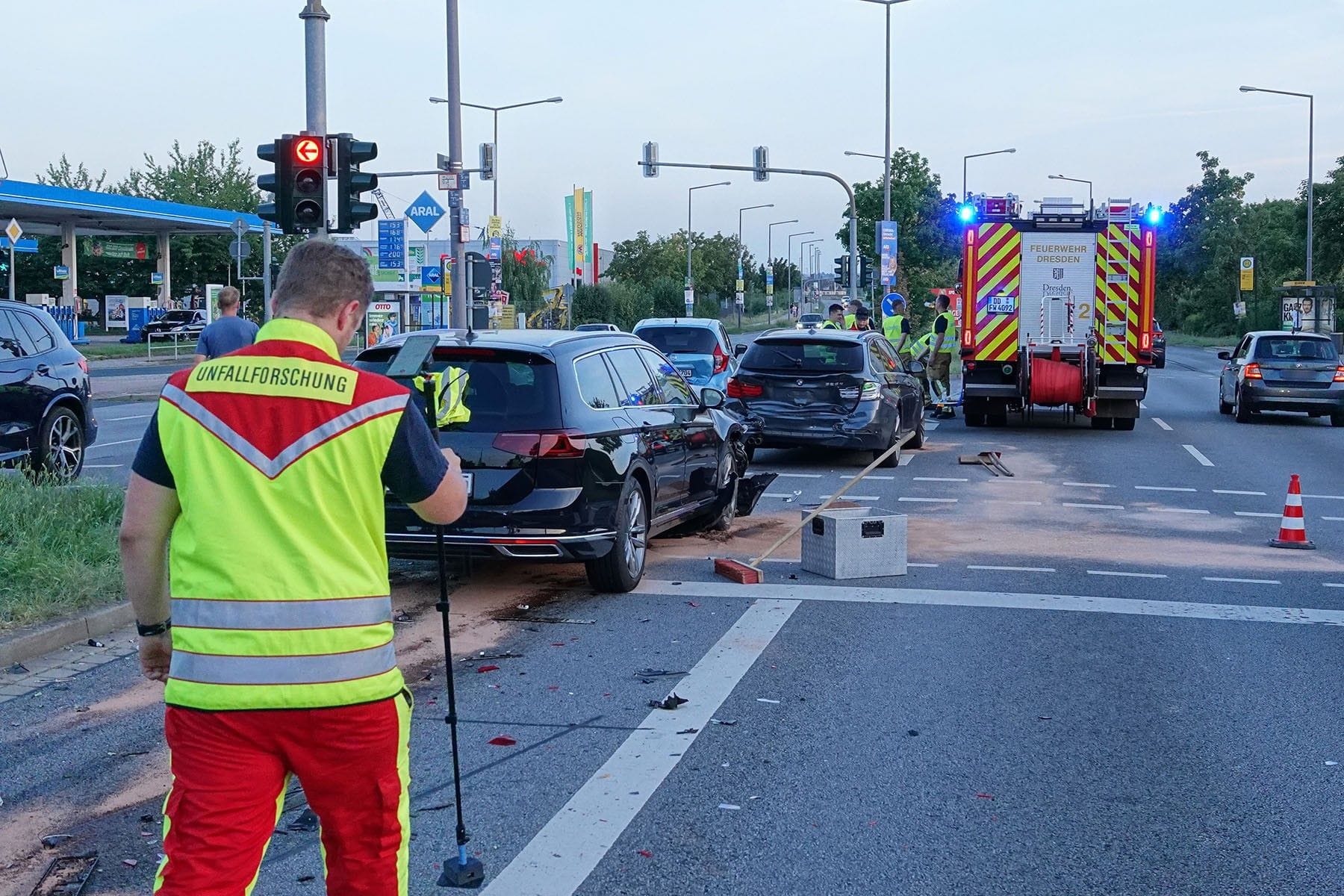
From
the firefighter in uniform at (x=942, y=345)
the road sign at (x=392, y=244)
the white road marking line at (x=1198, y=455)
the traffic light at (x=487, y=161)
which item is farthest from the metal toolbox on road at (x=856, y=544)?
the traffic light at (x=487, y=161)

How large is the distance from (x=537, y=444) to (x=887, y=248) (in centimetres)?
3117

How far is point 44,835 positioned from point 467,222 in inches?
890

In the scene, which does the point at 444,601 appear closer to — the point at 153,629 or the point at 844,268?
the point at 153,629

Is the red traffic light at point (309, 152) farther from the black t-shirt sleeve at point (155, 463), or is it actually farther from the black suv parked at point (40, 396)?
the black t-shirt sleeve at point (155, 463)

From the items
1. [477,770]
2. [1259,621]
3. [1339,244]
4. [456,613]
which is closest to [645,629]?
[456,613]

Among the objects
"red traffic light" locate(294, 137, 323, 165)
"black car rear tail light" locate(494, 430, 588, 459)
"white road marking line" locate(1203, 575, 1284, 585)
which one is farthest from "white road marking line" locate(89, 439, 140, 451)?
"white road marking line" locate(1203, 575, 1284, 585)

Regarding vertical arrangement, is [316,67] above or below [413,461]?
above

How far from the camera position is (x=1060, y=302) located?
21141 mm

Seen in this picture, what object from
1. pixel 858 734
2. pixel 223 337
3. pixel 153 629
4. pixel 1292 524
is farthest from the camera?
pixel 223 337

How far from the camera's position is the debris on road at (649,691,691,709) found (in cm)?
650

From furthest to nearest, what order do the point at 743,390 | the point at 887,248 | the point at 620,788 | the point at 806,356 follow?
the point at 887,248
the point at 743,390
the point at 806,356
the point at 620,788

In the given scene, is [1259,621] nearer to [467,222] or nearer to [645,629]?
[645,629]

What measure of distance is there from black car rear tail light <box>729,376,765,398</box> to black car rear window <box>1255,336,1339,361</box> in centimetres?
1111

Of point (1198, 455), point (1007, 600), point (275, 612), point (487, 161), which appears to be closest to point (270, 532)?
point (275, 612)
